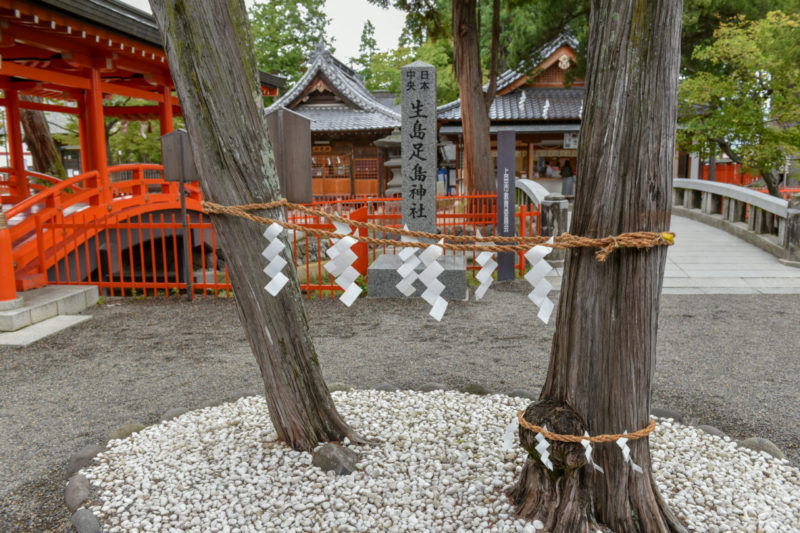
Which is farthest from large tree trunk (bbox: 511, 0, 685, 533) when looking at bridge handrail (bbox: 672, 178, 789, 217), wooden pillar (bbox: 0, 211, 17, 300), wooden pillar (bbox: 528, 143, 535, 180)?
wooden pillar (bbox: 528, 143, 535, 180)

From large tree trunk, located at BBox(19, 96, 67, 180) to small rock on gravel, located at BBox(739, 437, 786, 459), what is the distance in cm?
1593

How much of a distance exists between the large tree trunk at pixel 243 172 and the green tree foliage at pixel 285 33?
28029mm

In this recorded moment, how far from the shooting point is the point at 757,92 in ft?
42.5

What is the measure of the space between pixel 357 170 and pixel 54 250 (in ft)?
52.1

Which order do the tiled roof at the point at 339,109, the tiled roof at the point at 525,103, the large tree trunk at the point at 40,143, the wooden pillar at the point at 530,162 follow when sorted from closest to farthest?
the large tree trunk at the point at 40,143, the tiled roof at the point at 525,103, the tiled roof at the point at 339,109, the wooden pillar at the point at 530,162

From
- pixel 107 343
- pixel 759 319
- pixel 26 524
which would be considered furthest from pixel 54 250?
pixel 759 319

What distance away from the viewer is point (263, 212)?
103 inches

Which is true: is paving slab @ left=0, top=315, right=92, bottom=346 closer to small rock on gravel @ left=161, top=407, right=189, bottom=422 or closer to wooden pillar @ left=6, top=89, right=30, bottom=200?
small rock on gravel @ left=161, top=407, right=189, bottom=422

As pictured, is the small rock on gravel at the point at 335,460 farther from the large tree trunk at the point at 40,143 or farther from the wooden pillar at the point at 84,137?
the large tree trunk at the point at 40,143

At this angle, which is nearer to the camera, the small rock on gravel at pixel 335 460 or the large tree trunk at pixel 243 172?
the large tree trunk at pixel 243 172

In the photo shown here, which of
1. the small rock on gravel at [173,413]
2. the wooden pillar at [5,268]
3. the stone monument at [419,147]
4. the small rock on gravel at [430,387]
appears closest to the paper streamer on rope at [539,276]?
the small rock on gravel at [430,387]

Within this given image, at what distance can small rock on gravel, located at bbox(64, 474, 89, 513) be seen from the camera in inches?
104

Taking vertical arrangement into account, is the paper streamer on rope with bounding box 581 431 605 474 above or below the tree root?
above

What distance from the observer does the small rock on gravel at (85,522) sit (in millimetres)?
2428
